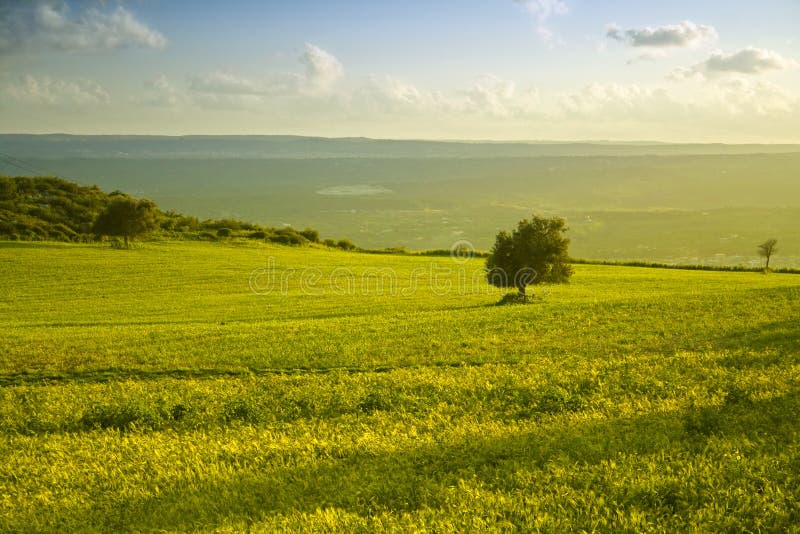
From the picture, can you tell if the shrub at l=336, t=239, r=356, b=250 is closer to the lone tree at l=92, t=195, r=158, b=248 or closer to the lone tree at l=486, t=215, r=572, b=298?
the lone tree at l=92, t=195, r=158, b=248

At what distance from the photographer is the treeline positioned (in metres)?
79.6

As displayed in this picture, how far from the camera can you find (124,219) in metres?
71.8

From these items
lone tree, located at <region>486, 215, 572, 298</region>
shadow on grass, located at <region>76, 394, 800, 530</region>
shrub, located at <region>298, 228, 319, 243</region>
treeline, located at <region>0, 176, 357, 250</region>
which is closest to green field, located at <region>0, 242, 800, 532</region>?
shadow on grass, located at <region>76, 394, 800, 530</region>

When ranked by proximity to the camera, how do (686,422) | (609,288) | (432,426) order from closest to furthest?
(686,422)
(432,426)
(609,288)

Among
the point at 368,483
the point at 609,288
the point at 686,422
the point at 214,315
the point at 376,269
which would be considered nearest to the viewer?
the point at 368,483

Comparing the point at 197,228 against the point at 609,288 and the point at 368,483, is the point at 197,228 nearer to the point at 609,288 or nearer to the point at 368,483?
the point at 609,288

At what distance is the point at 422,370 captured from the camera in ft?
48.6

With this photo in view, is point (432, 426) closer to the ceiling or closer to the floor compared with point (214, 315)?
closer to the ceiling

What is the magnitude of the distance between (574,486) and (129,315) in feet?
121

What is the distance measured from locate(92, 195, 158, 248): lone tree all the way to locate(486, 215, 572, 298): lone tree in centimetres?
5107

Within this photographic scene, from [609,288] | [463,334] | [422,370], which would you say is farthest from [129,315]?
[609,288]

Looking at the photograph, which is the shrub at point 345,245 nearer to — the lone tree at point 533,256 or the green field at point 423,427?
the lone tree at point 533,256

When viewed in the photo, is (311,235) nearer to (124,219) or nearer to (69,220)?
(124,219)

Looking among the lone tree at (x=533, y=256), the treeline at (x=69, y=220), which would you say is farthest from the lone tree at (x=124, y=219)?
the lone tree at (x=533, y=256)
